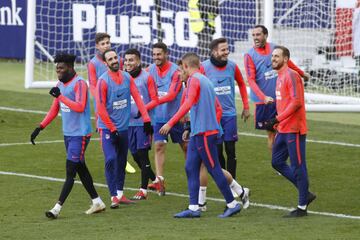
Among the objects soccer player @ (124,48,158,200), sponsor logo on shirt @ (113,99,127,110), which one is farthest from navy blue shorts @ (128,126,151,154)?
sponsor logo on shirt @ (113,99,127,110)

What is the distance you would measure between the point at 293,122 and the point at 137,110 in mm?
2762

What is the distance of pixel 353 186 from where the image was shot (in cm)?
1564

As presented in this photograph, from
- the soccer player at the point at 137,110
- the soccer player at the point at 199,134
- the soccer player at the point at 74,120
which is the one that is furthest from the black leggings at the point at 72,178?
the soccer player at the point at 137,110

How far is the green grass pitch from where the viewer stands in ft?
39.7

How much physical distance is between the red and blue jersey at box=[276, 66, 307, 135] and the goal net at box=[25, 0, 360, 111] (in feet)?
17.3

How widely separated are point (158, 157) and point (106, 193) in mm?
880

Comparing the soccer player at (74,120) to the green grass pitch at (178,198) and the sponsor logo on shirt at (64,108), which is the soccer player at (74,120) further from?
the green grass pitch at (178,198)

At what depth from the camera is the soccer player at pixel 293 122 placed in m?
13.0

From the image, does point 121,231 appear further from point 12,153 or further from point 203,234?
point 12,153

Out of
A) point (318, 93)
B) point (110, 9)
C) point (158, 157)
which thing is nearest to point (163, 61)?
point (158, 157)

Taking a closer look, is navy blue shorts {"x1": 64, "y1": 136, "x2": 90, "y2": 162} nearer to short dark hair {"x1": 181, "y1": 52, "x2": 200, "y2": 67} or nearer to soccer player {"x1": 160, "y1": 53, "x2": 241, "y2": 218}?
soccer player {"x1": 160, "y1": 53, "x2": 241, "y2": 218}

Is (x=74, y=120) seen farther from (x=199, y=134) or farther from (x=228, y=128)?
(x=228, y=128)

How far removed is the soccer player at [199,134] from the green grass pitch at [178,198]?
27 cm

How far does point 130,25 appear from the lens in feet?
79.2
